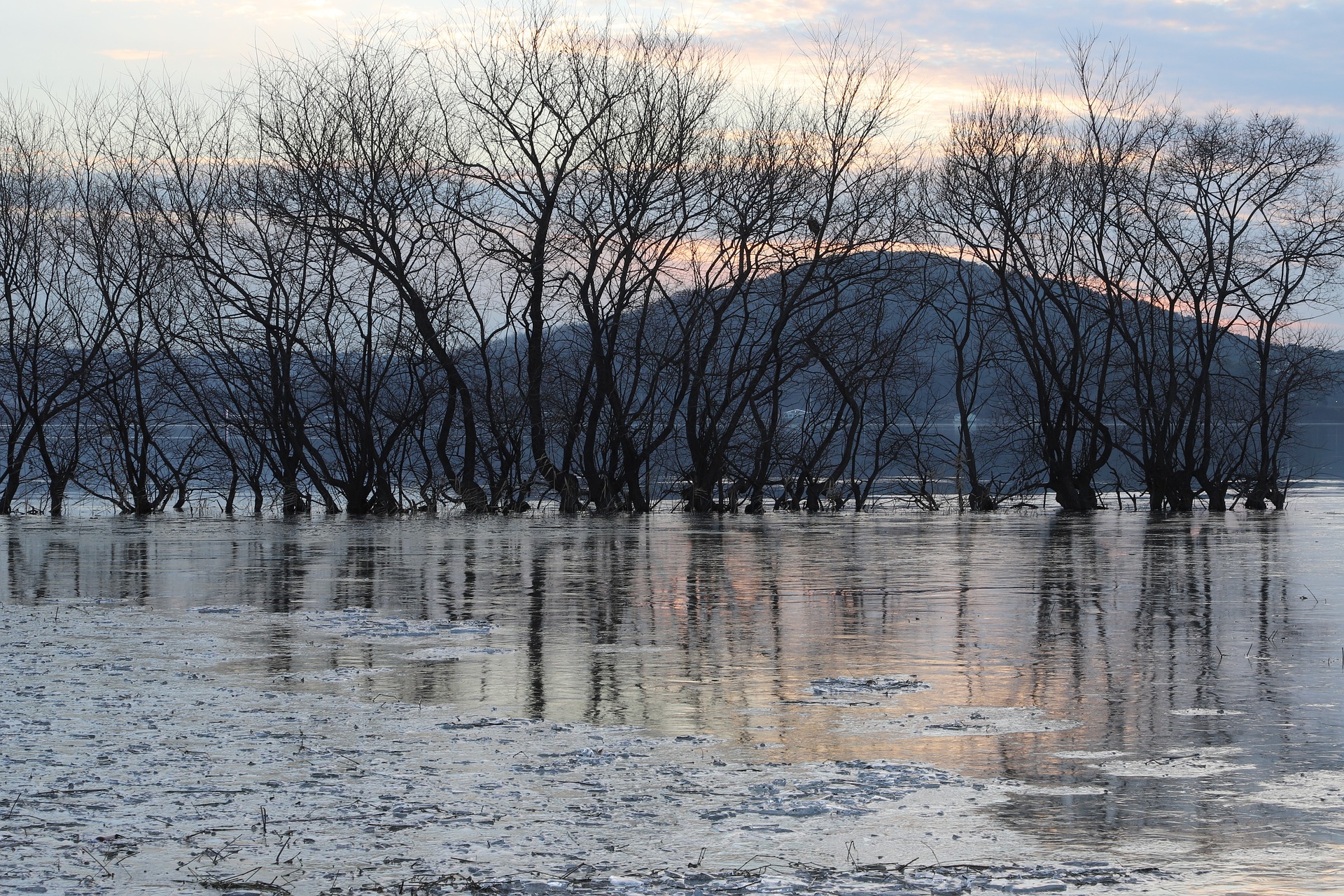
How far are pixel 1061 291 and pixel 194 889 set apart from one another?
30395mm

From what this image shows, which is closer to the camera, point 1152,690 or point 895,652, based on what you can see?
point 1152,690

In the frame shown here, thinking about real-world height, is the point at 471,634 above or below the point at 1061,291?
below

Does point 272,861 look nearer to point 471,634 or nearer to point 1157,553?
point 471,634

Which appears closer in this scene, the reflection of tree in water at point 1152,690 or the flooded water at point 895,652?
the reflection of tree in water at point 1152,690

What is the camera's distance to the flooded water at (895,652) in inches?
203

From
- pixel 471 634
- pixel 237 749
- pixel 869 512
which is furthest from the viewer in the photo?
pixel 869 512

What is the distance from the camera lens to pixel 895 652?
28.3 ft

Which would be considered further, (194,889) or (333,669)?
(333,669)

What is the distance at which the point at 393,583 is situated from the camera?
13.0 m

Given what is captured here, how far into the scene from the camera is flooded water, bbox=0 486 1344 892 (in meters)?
5.15

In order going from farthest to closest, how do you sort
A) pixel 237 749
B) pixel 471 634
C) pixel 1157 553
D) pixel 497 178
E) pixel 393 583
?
pixel 497 178 < pixel 1157 553 < pixel 393 583 < pixel 471 634 < pixel 237 749

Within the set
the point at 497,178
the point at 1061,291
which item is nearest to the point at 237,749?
the point at 497,178

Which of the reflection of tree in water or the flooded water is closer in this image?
the reflection of tree in water

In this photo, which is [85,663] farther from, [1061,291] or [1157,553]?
[1061,291]
